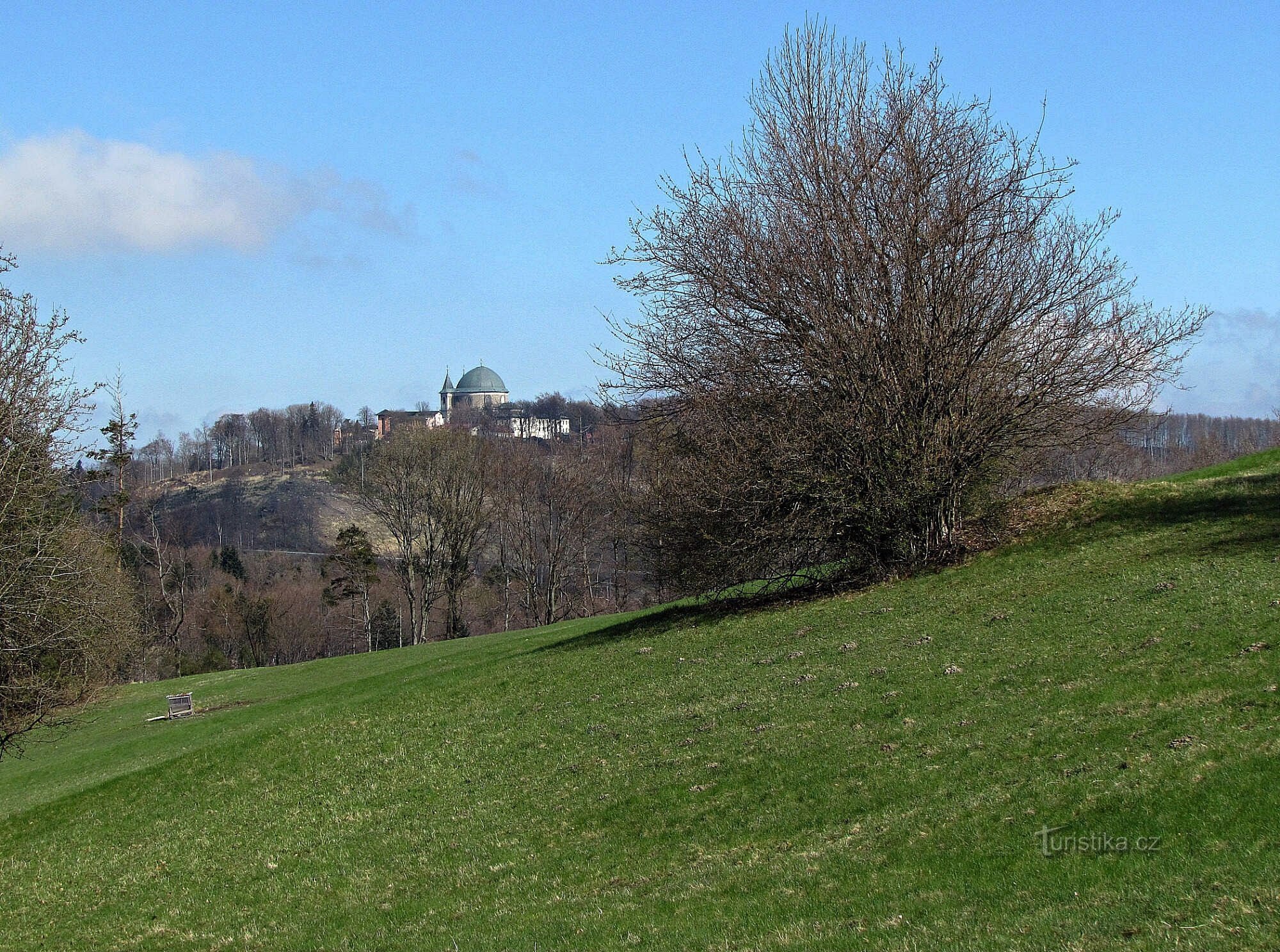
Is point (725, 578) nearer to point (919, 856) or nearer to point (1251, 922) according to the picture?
point (919, 856)

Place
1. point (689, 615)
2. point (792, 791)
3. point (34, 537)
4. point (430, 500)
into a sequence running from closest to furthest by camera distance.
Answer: point (792, 791)
point (34, 537)
point (689, 615)
point (430, 500)

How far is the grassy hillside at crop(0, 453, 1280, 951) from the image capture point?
314 inches

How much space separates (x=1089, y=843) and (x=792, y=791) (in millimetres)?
3943

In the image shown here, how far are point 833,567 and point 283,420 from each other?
157 m

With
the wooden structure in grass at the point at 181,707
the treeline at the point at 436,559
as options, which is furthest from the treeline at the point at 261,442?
the wooden structure in grass at the point at 181,707

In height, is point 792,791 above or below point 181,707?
above

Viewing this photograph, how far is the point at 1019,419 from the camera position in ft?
80.0

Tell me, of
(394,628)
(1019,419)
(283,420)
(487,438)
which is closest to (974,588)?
(1019,419)

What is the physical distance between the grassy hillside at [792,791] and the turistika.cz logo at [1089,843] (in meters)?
0.05

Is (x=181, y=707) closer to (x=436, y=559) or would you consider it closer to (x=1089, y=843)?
(x=1089, y=843)

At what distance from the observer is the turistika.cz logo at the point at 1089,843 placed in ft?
26.0

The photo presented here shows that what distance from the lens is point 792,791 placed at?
11602mm

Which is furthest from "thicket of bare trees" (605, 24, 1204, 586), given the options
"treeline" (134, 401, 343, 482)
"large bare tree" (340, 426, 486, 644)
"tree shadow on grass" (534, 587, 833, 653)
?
"treeline" (134, 401, 343, 482)

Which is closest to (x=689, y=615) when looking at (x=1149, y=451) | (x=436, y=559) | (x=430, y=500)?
(x=430, y=500)
